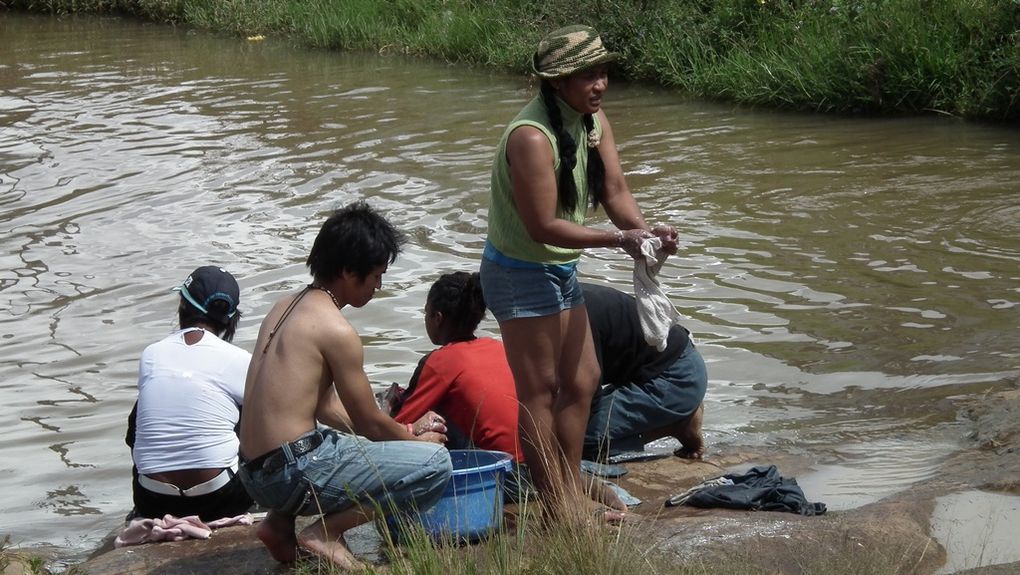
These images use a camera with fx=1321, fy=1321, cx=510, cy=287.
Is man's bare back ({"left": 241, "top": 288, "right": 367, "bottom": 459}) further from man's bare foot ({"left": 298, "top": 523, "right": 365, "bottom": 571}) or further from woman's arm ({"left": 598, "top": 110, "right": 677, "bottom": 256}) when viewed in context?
woman's arm ({"left": 598, "top": 110, "right": 677, "bottom": 256})

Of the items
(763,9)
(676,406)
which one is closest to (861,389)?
(676,406)

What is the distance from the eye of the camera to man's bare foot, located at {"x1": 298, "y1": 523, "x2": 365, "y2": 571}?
176 inches

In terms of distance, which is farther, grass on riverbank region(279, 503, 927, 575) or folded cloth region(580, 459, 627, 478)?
folded cloth region(580, 459, 627, 478)

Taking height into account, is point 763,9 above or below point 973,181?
above

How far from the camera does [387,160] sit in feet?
44.4

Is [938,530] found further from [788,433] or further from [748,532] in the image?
[788,433]

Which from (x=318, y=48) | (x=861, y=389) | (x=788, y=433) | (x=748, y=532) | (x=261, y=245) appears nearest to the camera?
(x=748, y=532)

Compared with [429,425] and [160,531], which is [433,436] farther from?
[160,531]

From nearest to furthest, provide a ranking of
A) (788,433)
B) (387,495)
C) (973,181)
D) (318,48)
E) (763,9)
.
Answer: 1. (387,495)
2. (788,433)
3. (973,181)
4. (763,9)
5. (318,48)

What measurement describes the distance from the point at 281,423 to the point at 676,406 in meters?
2.07

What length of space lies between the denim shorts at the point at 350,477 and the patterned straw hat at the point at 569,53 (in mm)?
1408

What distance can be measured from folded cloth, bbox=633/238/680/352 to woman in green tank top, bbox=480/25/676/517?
0.13 m

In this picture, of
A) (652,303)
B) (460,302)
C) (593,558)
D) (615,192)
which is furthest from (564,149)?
(593,558)

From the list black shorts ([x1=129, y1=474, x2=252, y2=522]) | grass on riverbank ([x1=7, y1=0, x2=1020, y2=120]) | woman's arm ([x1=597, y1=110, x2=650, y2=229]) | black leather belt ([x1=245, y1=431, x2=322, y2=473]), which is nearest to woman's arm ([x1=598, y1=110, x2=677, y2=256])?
woman's arm ([x1=597, y1=110, x2=650, y2=229])
